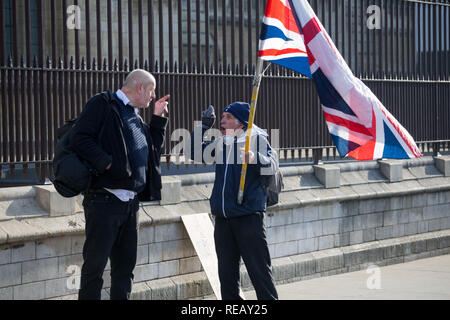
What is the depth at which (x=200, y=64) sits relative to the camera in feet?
33.2

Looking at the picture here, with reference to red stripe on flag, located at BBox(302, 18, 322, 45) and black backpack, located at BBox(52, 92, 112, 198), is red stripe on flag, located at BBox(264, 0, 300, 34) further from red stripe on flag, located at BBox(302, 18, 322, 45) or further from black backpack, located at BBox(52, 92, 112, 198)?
black backpack, located at BBox(52, 92, 112, 198)

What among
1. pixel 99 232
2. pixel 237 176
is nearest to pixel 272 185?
pixel 237 176

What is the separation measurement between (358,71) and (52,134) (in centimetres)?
491

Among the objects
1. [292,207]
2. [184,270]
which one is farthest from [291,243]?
[184,270]

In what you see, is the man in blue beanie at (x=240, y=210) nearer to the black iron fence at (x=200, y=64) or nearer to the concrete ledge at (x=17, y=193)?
the concrete ledge at (x=17, y=193)

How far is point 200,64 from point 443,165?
4663mm

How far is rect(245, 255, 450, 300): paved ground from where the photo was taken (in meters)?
9.00

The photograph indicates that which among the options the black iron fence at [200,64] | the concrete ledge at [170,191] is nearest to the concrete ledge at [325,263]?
the concrete ledge at [170,191]

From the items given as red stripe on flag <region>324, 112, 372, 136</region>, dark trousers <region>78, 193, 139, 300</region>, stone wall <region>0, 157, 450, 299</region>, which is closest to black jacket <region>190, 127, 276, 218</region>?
red stripe on flag <region>324, 112, 372, 136</region>

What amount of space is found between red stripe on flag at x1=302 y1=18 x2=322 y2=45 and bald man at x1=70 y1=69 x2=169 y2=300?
148cm

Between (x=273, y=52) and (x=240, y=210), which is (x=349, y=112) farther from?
(x=240, y=210)

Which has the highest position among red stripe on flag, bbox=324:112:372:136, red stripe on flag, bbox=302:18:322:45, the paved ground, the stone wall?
red stripe on flag, bbox=302:18:322:45

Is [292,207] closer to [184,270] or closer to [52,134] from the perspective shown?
[184,270]

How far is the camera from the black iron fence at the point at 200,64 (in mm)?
8508
